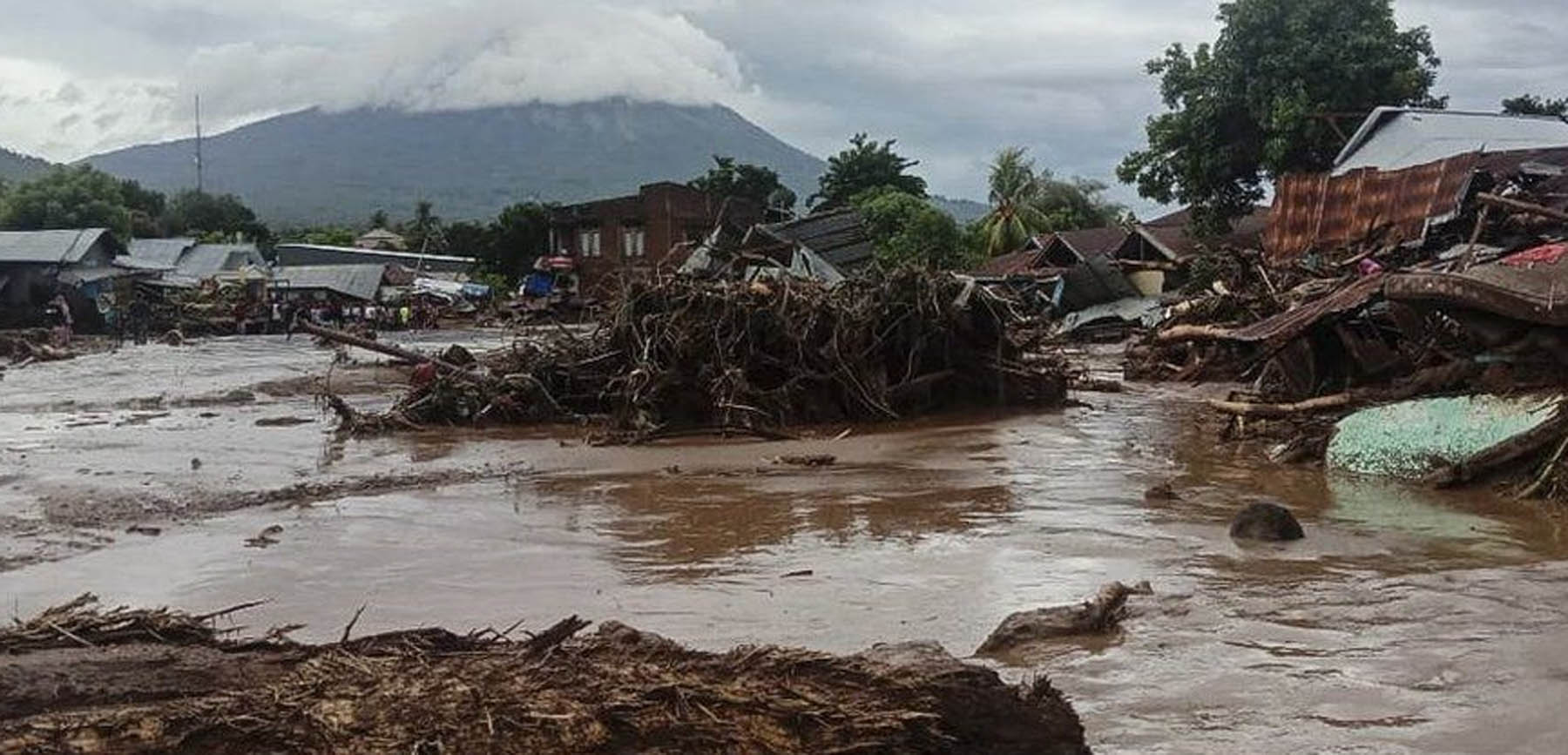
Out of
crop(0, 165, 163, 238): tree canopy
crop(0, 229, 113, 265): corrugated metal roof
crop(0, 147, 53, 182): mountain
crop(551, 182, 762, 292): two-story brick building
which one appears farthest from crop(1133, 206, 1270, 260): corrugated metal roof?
crop(0, 147, 53, 182): mountain

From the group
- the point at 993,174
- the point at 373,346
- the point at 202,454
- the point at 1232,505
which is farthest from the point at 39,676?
the point at 993,174

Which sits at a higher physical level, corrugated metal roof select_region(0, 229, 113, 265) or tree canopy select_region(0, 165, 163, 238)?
tree canopy select_region(0, 165, 163, 238)

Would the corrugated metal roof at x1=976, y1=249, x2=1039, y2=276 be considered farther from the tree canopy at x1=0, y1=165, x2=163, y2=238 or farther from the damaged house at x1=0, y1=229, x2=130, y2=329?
the tree canopy at x1=0, y1=165, x2=163, y2=238

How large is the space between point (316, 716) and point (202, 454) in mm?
10512

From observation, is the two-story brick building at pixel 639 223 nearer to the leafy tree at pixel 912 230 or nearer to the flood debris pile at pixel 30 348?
the leafy tree at pixel 912 230

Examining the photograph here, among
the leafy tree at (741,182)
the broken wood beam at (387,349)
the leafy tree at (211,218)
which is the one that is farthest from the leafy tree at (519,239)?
the broken wood beam at (387,349)

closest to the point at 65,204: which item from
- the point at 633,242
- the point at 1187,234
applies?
the point at 633,242

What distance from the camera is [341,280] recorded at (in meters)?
49.4

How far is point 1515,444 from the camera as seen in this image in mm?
8859

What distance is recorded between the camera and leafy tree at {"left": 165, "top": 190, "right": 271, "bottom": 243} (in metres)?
74.2

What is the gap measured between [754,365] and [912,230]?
29.8 meters

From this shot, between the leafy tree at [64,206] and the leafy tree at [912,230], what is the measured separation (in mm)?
30465

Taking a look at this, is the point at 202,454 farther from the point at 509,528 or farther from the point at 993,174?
the point at 993,174

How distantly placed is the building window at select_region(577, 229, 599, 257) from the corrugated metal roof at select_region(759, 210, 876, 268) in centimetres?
3275
